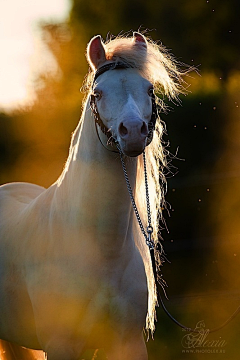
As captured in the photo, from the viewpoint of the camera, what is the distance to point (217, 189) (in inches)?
281

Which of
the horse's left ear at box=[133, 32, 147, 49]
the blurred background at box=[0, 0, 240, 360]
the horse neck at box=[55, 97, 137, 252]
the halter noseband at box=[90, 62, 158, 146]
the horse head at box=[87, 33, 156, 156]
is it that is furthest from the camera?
the blurred background at box=[0, 0, 240, 360]

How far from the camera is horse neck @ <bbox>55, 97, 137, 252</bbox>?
3047mm

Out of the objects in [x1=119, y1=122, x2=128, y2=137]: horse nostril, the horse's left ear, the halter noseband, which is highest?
the horse's left ear

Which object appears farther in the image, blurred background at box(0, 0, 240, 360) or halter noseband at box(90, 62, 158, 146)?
blurred background at box(0, 0, 240, 360)

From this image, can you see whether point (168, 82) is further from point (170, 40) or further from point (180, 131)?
point (170, 40)

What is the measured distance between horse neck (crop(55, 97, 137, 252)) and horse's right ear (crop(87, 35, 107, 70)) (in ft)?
0.71

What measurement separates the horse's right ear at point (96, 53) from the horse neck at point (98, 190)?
0.22 metres

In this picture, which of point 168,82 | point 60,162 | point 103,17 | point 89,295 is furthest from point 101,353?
point 103,17

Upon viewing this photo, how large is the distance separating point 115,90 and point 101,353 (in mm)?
3517

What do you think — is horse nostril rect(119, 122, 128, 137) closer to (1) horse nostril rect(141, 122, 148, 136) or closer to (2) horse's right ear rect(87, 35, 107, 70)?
(1) horse nostril rect(141, 122, 148, 136)

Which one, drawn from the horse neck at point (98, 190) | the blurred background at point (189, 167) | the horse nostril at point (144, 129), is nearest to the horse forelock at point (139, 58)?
the horse neck at point (98, 190)

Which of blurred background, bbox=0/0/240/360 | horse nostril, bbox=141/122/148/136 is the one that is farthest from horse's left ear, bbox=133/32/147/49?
blurred background, bbox=0/0/240/360

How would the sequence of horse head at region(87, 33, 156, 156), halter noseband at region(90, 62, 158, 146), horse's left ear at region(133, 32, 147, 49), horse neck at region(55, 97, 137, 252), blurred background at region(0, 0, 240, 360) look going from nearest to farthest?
horse head at region(87, 33, 156, 156), halter noseband at region(90, 62, 158, 146), horse neck at region(55, 97, 137, 252), horse's left ear at region(133, 32, 147, 49), blurred background at region(0, 0, 240, 360)

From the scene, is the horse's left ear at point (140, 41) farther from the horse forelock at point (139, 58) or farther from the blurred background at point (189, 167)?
the blurred background at point (189, 167)
